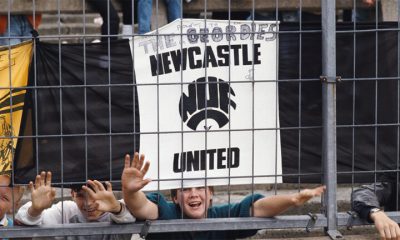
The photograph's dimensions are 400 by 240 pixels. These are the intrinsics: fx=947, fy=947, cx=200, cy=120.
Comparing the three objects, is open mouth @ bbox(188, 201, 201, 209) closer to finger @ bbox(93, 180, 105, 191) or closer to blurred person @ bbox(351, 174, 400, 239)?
finger @ bbox(93, 180, 105, 191)

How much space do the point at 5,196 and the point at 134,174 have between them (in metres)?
0.95

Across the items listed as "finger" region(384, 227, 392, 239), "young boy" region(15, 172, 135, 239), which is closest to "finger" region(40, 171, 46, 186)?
"young boy" region(15, 172, 135, 239)

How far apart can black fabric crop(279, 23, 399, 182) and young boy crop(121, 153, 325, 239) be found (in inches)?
10.1

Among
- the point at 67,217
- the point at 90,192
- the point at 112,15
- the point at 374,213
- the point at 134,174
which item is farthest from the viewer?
the point at 112,15

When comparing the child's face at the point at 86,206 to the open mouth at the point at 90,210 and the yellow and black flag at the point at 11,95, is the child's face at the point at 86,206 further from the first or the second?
the yellow and black flag at the point at 11,95

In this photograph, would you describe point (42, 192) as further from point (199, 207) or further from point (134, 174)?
point (199, 207)

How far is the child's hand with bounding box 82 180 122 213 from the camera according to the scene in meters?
4.89

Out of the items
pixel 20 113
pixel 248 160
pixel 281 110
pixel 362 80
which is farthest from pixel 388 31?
pixel 20 113

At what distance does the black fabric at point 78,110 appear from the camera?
17.2 feet

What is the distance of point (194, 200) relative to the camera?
17.2 ft

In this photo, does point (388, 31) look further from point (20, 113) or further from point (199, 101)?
point (20, 113)

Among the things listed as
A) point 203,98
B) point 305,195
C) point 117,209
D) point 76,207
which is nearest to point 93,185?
point 117,209

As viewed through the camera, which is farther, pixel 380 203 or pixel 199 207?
pixel 380 203

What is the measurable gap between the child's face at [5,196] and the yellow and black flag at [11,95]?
6 cm
